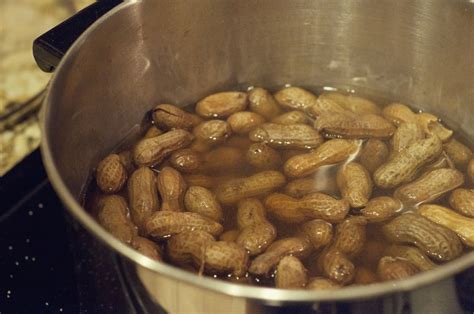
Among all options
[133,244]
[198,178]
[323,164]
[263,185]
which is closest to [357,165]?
[323,164]

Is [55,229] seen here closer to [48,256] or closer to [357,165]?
[48,256]

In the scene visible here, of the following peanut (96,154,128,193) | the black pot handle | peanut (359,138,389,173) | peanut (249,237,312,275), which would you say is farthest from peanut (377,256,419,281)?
the black pot handle

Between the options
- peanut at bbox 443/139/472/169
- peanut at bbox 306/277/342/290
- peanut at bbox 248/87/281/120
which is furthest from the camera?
peanut at bbox 248/87/281/120

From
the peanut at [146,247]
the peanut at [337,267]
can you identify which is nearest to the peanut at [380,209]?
the peanut at [337,267]

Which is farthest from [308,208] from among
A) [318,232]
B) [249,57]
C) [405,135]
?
[249,57]

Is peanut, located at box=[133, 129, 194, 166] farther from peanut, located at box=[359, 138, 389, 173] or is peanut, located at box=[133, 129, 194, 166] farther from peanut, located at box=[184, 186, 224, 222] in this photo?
peanut, located at box=[359, 138, 389, 173]

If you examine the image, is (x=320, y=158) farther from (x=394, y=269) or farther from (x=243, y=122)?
(x=394, y=269)
